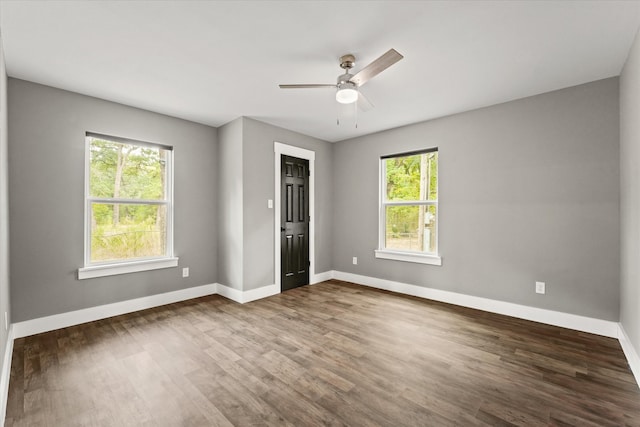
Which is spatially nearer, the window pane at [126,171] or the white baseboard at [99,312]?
the white baseboard at [99,312]

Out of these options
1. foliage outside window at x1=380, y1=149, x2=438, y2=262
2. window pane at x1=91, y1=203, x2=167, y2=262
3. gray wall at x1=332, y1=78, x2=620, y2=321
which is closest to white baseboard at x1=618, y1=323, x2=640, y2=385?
gray wall at x1=332, y1=78, x2=620, y2=321

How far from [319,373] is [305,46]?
2576 mm

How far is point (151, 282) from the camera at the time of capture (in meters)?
3.70

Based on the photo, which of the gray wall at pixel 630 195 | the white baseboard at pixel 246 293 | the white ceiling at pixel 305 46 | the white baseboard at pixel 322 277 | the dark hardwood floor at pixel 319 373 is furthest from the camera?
the white baseboard at pixel 322 277

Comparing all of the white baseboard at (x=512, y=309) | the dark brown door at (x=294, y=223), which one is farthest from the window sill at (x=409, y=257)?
the dark brown door at (x=294, y=223)

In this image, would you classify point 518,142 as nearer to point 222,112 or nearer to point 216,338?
point 222,112

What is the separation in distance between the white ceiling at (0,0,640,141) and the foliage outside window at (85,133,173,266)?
2.12ft

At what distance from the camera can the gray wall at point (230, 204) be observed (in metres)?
3.95

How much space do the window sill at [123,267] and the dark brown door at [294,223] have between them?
62.7 inches

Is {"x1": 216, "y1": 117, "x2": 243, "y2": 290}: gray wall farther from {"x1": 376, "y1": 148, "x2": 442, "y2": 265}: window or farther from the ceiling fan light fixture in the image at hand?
{"x1": 376, "y1": 148, "x2": 442, "y2": 265}: window

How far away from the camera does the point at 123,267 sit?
343cm

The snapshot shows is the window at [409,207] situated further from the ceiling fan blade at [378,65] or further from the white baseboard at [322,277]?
the ceiling fan blade at [378,65]

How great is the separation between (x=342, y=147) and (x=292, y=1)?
3420mm

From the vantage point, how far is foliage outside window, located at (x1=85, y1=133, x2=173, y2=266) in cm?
330
